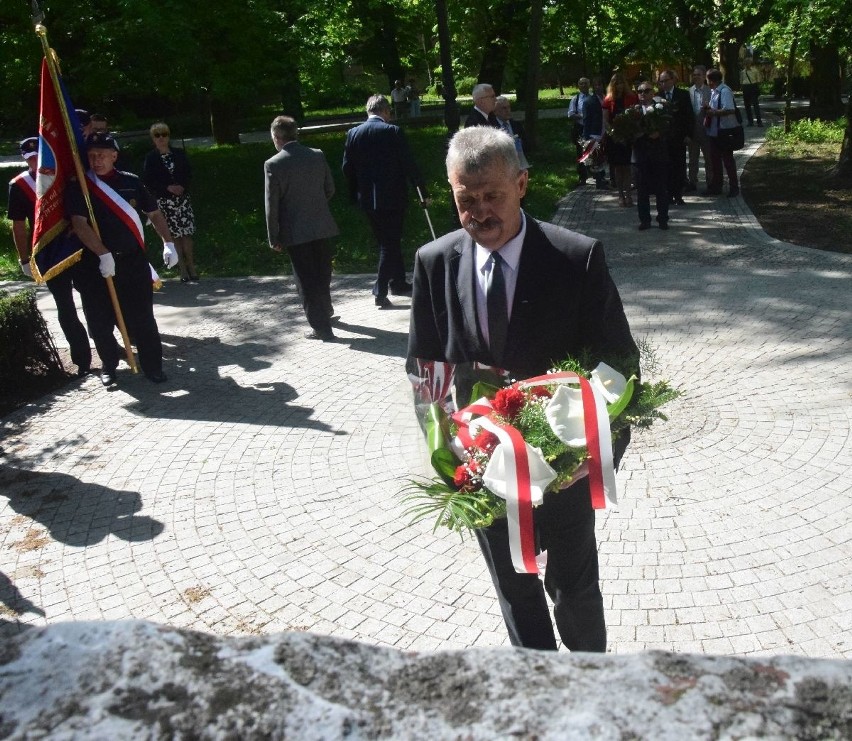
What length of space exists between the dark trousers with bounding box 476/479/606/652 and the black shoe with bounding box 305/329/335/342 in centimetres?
602

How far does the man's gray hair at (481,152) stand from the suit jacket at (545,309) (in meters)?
0.35

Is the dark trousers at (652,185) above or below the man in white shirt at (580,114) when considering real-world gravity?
below

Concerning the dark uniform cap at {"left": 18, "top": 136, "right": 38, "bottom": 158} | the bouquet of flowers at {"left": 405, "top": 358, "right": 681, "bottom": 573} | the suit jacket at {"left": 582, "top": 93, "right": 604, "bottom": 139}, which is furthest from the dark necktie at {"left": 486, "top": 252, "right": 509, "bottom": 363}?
the suit jacket at {"left": 582, "top": 93, "right": 604, "bottom": 139}

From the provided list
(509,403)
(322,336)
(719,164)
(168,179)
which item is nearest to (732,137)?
(719,164)

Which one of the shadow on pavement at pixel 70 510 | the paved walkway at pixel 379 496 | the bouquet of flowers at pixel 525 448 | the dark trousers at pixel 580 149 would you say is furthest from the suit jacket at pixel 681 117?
the bouquet of flowers at pixel 525 448

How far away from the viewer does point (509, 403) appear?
2684 mm

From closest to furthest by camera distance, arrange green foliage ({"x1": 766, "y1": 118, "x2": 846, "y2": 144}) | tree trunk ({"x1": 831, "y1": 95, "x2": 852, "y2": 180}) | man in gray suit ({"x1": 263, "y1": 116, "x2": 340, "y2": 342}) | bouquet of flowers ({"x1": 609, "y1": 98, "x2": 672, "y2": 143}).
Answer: man in gray suit ({"x1": 263, "y1": 116, "x2": 340, "y2": 342}) → bouquet of flowers ({"x1": 609, "y1": 98, "x2": 672, "y2": 143}) → tree trunk ({"x1": 831, "y1": 95, "x2": 852, "y2": 180}) → green foliage ({"x1": 766, "y1": 118, "x2": 846, "y2": 144})

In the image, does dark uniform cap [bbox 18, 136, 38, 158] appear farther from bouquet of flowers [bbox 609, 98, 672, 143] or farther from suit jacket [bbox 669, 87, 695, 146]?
suit jacket [bbox 669, 87, 695, 146]

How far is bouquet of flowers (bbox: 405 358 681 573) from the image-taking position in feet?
8.29

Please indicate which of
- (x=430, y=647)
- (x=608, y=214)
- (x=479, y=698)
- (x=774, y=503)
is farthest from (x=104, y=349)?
(x=608, y=214)

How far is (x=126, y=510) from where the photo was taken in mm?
5781

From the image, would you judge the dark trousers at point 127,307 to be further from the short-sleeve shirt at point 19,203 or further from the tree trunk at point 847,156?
the tree trunk at point 847,156

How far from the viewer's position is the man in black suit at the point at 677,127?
13438 millimetres

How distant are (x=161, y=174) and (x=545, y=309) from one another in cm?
944
